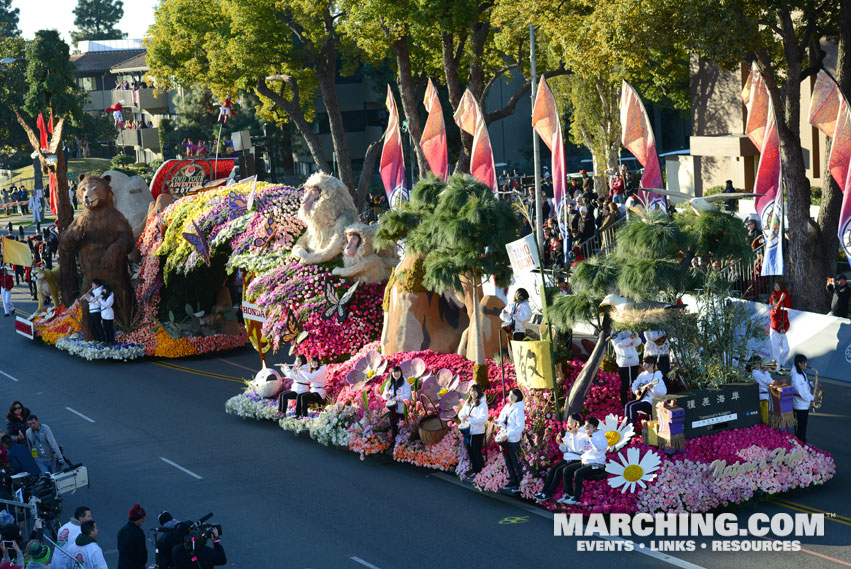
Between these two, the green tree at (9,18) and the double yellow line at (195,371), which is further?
the green tree at (9,18)

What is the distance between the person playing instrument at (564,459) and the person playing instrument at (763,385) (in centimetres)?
294

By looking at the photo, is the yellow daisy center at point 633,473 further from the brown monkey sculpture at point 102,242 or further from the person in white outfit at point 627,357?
the brown monkey sculpture at point 102,242

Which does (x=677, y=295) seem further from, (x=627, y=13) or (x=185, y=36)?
(x=185, y=36)

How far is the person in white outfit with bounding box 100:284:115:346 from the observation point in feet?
89.2

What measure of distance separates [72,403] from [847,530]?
16.1m

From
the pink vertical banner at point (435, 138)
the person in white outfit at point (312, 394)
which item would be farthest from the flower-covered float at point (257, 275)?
the pink vertical banner at point (435, 138)

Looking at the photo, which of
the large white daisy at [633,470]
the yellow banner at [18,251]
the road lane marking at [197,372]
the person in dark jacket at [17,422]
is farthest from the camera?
the yellow banner at [18,251]

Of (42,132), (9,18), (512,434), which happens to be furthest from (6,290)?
(9,18)

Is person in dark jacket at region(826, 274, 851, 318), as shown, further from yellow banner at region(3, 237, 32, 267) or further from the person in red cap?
yellow banner at region(3, 237, 32, 267)

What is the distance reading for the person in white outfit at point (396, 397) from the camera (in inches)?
711

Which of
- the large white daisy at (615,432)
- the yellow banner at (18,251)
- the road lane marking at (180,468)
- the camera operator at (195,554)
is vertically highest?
Result: the yellow banner at (18,251)

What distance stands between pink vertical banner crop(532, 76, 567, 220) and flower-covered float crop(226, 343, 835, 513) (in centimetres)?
801

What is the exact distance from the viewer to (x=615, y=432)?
49.6 feet

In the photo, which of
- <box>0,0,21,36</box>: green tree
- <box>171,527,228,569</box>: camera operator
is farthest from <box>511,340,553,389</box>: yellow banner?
<box>0,0,21,36</box>: green tree
